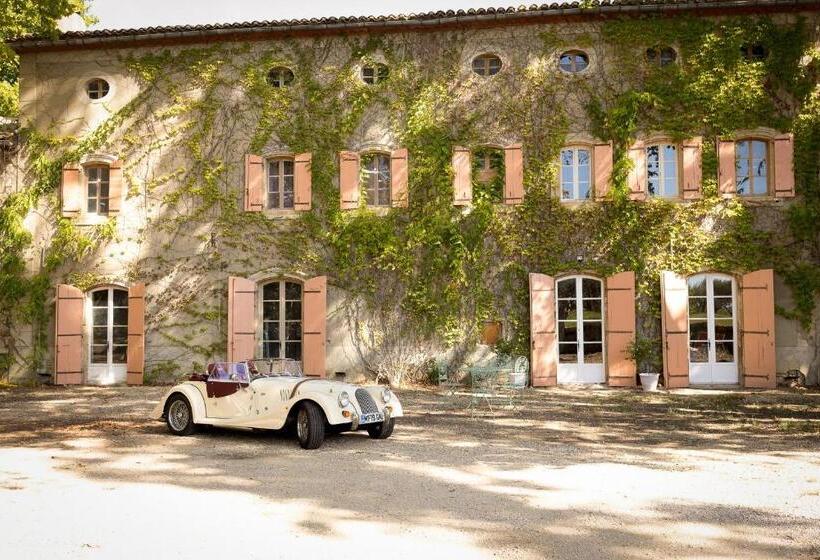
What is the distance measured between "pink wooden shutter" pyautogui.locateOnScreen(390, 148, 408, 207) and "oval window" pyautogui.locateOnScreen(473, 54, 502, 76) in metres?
2.23


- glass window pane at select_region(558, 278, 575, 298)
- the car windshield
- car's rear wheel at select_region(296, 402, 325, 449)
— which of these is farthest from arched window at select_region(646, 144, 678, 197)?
car's rear wheel at select_region(296, 402, 325, 449)

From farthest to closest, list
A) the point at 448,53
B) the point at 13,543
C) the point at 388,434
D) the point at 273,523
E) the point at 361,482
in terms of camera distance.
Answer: the point at 448,53 → the point at 388,434 → the point at 361,482 → the point at 273,523 → the point at 13,543

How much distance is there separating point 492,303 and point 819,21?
26.9 feet

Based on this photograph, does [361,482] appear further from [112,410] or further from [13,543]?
[112,410]

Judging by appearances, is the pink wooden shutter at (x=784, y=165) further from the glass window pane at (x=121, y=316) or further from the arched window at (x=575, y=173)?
the glass window pane at (x=121, y=316)

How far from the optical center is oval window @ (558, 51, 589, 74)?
13.9 meters

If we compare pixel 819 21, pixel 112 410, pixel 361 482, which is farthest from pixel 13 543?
pixel 819 21

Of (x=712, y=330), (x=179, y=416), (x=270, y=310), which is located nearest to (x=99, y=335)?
(x=270, y=310)

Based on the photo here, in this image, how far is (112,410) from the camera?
10.4 m

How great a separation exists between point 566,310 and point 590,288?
2.07 ft

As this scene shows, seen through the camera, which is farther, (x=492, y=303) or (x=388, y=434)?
(x=492, y=303)

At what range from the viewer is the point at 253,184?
14.1 metres

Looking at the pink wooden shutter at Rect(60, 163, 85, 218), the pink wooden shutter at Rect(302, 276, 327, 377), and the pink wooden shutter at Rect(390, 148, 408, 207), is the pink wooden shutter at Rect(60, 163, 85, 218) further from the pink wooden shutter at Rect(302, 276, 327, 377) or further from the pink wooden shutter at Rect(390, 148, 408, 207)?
the pink wooden shutter at Rect(390, 148, 408, 207)

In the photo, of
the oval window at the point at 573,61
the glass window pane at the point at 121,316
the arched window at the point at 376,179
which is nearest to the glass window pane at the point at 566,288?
the arched window at the point at 376,179
